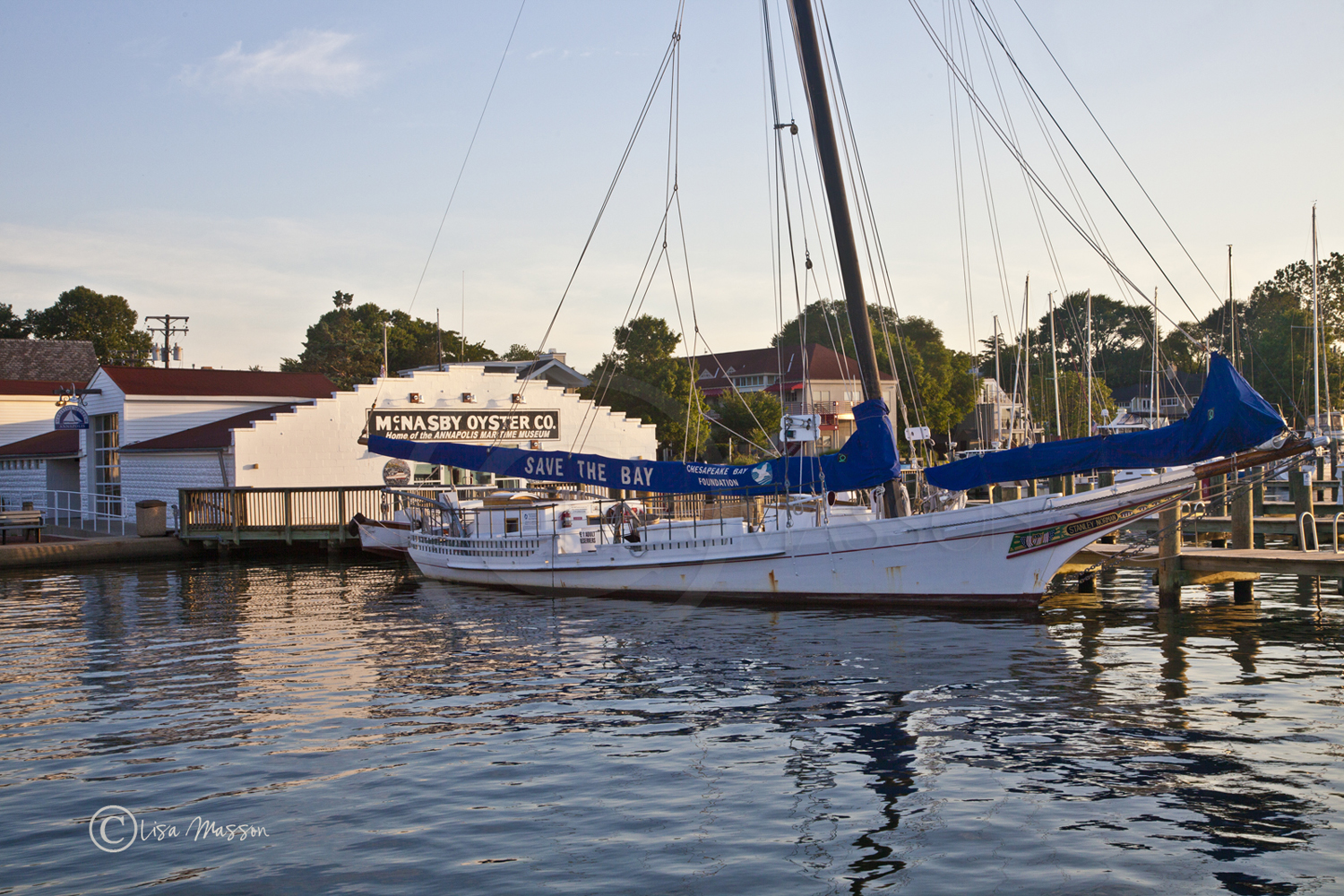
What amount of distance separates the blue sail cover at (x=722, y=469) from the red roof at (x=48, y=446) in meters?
26.5

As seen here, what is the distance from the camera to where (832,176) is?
66.3 feet

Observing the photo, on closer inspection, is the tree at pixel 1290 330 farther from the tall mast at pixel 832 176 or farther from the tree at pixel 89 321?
the tree at pixel 89 321

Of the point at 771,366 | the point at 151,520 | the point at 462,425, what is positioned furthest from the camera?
the point at 771,366

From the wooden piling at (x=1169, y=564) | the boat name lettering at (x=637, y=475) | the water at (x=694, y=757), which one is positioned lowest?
the water at (x=694, y=757)

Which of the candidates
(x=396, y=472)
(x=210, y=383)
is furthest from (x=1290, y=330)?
(x=210, y=383)

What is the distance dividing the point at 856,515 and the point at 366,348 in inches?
2333

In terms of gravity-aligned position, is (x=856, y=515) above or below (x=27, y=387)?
below

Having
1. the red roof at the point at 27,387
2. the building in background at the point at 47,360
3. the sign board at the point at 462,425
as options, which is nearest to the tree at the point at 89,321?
the building in background at the point at 47,360

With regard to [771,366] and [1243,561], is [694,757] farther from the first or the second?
[771,366]

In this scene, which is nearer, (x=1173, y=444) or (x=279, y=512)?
(x=1173, y=444)

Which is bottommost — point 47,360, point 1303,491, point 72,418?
point 1303,491

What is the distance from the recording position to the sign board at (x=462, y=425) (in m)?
38.9

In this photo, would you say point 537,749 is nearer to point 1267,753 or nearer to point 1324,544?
point 1267,753

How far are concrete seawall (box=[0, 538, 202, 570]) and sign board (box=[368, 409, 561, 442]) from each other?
7712 millimetres
